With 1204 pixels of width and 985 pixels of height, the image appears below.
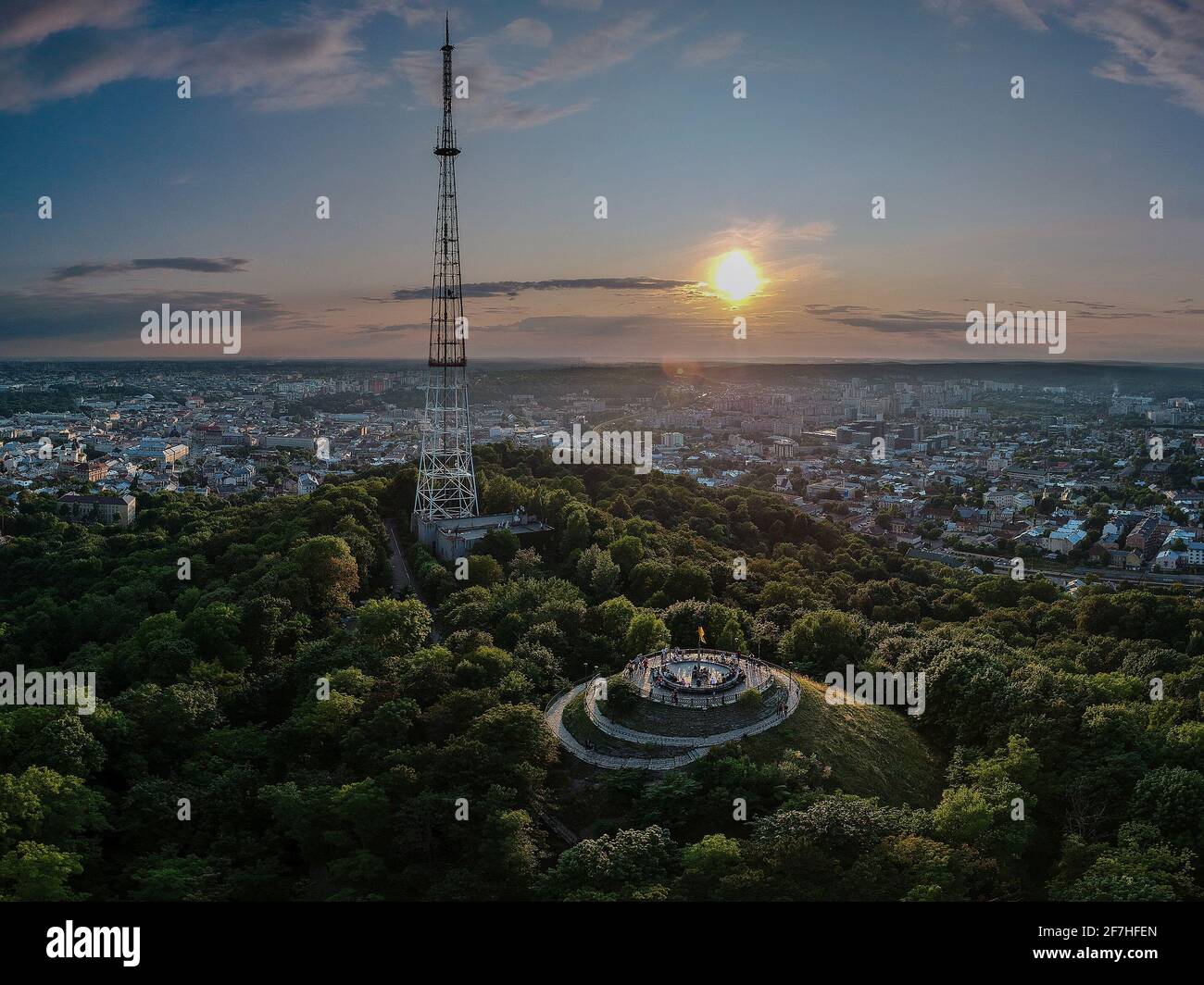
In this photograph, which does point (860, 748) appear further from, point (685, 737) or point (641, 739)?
point (641, 739)

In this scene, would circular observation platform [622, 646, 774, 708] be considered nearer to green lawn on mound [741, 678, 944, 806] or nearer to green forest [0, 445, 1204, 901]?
green forest [0, 445, 1204, 901]

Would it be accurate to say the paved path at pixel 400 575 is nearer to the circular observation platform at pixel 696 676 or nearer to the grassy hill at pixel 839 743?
the circular observation platform at pixel 696 676

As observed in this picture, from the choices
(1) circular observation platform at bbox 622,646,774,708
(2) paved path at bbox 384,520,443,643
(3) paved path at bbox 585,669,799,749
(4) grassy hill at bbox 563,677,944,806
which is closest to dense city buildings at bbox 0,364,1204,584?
(2) paved path at bbox 384,520,443,643

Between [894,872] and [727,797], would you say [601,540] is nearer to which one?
[727,797]

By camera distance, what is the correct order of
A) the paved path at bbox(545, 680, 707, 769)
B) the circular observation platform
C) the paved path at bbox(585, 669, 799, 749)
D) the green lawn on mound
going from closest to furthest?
the paved path at bbox(545, 680, 707, 769) → the green lawn on mound → the paved path at bbox(585, 669, 799, 749) → the circular observation platform

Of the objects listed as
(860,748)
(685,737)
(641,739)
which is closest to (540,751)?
(641,739)
